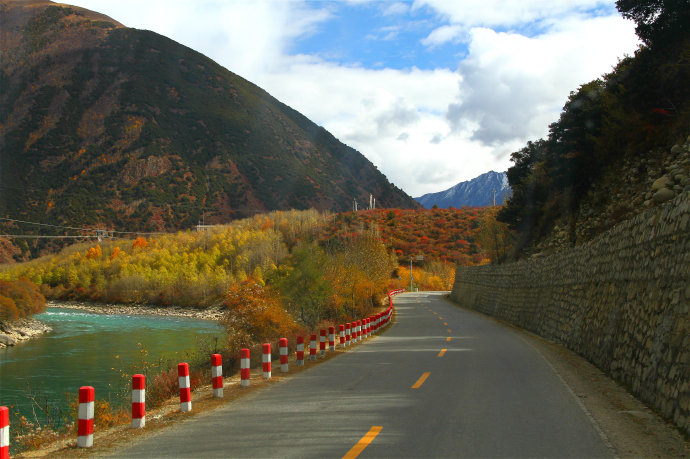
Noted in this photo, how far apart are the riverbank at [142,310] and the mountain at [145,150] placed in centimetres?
2657

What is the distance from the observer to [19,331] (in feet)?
→ 174

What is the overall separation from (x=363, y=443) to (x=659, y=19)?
29.9 meters

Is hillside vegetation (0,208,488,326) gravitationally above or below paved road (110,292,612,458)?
above

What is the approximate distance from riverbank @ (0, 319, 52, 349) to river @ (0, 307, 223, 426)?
1129 mm

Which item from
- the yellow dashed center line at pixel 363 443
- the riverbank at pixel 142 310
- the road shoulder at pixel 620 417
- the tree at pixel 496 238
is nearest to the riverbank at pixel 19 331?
the riverbank at pixel 142 310

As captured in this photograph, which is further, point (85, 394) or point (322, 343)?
point (322, 343)

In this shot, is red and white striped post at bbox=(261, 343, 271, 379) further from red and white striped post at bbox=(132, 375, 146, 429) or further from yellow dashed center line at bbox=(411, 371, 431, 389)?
red and white striped post at bbox=(132, 375, 146, 429)

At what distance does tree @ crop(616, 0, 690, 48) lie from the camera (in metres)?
28.0

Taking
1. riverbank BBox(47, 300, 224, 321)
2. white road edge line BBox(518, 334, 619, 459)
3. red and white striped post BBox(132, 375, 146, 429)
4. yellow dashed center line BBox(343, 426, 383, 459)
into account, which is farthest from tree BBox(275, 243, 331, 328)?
riverbank BBox(47, 300, 224, 321)

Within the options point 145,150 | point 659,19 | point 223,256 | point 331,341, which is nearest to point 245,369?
point 331,341

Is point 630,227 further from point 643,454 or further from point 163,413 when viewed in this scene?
point 163,413

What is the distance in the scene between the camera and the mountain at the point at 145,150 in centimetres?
13275

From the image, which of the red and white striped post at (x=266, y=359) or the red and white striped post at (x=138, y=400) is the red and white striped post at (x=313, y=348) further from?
the red and white striped post at (x=138, y=400)

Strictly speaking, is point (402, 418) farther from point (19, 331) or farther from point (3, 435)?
point (19, 331)
